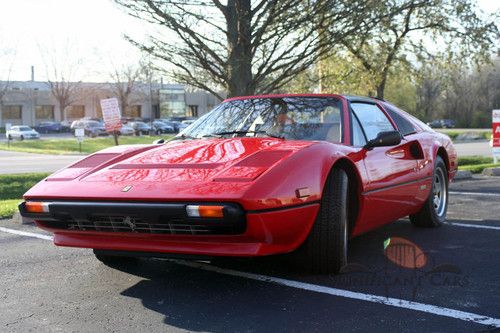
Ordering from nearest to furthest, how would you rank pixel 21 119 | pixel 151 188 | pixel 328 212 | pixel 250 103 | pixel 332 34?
pixel 151 188
pixel 328 212
pixel 250 103
pixel 332 34
pixel 21 119

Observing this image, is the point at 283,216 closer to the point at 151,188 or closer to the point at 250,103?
the point at 151,188

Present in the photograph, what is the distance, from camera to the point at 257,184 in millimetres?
3281

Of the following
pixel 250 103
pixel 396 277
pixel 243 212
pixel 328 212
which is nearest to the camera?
pixel 243 212

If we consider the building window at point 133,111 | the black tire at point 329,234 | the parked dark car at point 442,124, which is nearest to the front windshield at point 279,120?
the black tire at point 329,234

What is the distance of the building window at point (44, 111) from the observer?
6781cm

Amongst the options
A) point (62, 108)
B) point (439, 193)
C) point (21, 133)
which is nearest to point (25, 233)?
point (439, 193)

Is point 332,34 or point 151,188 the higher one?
point 332,34

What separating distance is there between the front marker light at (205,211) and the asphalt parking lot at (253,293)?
60 cm

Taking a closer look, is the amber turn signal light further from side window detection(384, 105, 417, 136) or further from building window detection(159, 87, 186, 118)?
building window detection(159, 87, 186, 118)

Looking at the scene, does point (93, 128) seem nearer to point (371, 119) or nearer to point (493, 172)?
point (493, 172)

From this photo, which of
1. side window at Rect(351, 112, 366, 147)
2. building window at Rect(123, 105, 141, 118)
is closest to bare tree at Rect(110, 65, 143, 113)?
building window at Rect(123, 105, 141, 118)

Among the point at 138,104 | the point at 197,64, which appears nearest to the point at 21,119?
the point at 138,104

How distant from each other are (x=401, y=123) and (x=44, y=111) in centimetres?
6844

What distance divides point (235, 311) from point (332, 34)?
6230mm
